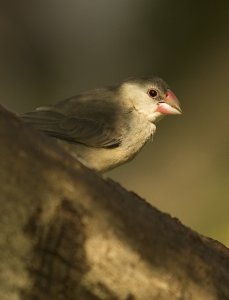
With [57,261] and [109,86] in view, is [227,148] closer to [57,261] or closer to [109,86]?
[109,86]

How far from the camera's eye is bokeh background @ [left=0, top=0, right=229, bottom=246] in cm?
514

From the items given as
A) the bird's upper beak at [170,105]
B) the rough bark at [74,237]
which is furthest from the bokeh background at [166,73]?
the rough bark at [74,237]

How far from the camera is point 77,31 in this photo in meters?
5.77

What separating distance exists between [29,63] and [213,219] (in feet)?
6.43

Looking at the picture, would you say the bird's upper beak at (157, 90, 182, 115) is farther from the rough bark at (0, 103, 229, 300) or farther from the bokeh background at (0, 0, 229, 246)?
the rough bark at (0, 103, 229, 300)

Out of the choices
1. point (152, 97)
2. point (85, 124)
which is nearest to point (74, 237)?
point (85, 124)

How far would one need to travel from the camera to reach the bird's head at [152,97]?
5520mm

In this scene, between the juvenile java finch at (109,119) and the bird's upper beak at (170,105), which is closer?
the juvenile java finch at (109,119)

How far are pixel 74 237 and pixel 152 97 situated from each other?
12.3ft

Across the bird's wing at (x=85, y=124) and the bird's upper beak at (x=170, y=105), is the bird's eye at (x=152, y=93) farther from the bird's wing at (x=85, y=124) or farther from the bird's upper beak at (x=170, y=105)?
the bird's wing at (x=85, y=124)

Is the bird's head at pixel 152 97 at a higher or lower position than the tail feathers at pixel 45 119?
higher

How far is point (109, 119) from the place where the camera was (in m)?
5.35

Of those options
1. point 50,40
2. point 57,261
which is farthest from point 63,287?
point 50,40

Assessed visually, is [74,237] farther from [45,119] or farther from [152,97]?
[152,97]
